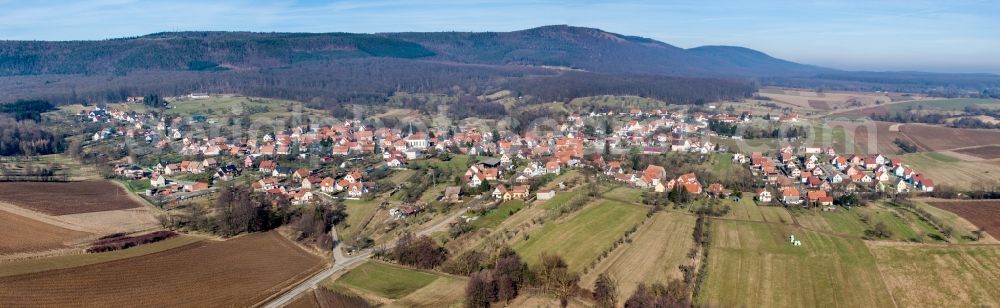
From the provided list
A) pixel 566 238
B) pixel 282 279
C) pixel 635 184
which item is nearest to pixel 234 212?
pixel 282 279

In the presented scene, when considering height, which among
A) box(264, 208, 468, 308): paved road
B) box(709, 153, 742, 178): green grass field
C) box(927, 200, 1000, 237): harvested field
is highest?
box(709, 153, 742, 178): green grass field

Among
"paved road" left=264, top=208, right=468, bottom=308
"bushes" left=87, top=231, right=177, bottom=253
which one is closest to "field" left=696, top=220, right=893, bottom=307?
"paved road" left=264, top=208, right=468, bottom=308

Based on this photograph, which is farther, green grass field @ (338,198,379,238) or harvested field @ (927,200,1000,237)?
green grass field @ (338,198,379,238)

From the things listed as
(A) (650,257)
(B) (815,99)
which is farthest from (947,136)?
(A) (650,257)

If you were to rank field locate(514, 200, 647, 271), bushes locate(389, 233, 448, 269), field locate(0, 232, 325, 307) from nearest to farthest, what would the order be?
field locate(0, 232, 325, 307) < bushes locate(389, 233, 448, 269) < field locate(514, 200, 647, 271)

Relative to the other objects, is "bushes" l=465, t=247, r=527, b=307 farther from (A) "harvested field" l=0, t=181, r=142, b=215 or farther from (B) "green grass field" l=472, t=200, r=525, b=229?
(A) "harvested field" l=0, t=181, r=142, b=215

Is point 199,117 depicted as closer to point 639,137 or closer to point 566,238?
point 639,137

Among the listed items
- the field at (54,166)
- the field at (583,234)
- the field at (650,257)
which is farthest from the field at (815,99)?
the field at (54,166)

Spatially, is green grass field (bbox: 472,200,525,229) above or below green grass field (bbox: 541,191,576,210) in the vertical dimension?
below
